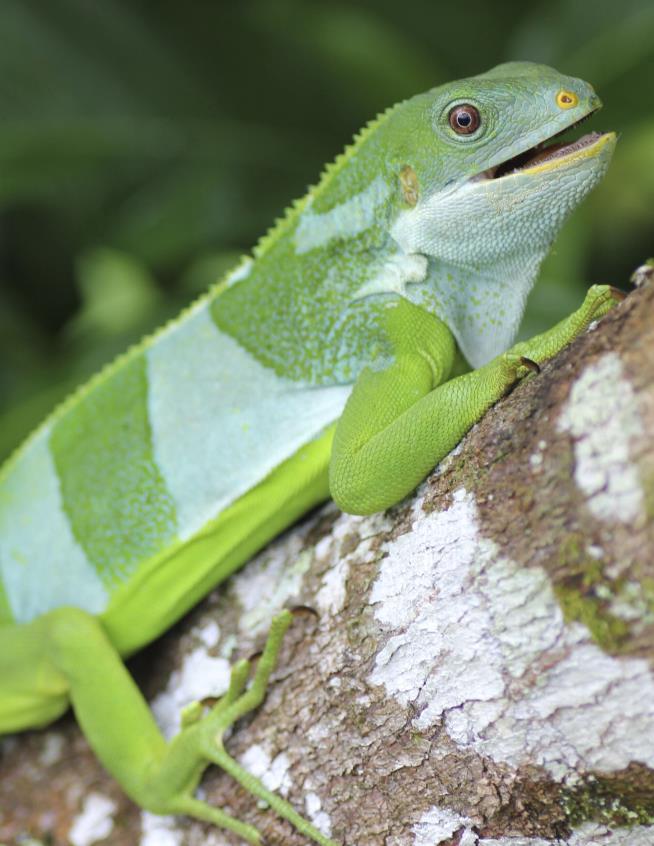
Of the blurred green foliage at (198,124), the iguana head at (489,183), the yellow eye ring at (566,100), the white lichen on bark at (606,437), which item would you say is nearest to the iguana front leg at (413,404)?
the iguana head at (489,183)

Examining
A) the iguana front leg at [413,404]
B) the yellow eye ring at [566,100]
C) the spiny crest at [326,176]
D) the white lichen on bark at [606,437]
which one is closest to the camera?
the white lichen on bark at [606,437]

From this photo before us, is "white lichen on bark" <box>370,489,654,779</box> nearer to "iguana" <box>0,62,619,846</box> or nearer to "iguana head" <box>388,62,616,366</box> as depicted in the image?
"iguana" <box>0,62,619,846</box>

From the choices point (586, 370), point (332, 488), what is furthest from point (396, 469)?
point (586, 370)

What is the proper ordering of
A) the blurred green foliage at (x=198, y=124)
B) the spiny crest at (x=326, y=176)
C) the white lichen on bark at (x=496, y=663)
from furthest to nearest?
1. the blurred green foliage at (x=198, y=124)
2. the spiny crest at (x=326, y=176)
3. the white lichen on bark at (x=496, y=663)

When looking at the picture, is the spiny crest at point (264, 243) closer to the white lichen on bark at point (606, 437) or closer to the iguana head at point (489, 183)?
the iguana head at point (489, 183)

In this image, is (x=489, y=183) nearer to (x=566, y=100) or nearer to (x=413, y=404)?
(x=566, y=100)

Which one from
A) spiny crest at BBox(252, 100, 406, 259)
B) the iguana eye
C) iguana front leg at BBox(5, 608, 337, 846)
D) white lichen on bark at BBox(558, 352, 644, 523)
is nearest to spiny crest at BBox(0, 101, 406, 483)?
spiny crest at BBox(252, 100, 406, 259)

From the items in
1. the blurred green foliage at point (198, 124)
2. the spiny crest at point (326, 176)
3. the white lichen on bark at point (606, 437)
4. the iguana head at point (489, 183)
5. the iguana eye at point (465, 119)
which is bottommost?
the white lichen on bark at point (606, 437)
